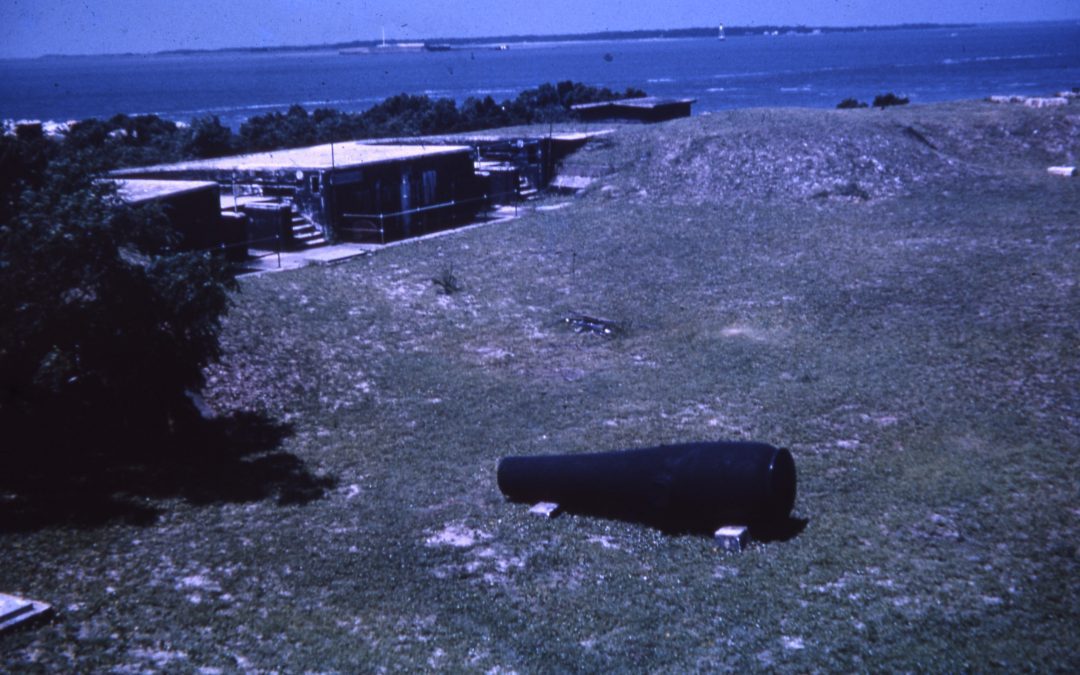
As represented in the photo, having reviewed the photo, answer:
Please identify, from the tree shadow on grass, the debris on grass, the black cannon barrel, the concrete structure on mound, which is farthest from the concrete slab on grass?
the concrete structure on mound

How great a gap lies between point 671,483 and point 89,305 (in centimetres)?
876

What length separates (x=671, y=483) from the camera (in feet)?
38.0

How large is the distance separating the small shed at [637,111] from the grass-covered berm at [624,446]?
27.0 meters

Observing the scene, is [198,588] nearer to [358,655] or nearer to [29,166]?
[358,655]

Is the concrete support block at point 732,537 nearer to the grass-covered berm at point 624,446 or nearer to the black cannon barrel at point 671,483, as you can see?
the black cannon barrel at point 671,483

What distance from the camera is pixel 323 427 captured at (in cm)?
1664

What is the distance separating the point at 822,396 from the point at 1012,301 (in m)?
8.65

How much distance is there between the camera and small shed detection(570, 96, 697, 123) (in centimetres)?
5772

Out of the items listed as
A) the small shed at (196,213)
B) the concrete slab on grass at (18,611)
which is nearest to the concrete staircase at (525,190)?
the small shed at (196,213)

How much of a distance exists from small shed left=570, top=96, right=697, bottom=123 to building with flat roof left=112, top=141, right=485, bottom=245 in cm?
2254

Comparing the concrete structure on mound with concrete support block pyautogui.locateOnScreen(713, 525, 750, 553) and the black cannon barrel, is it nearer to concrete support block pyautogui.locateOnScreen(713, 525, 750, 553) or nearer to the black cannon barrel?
the black cannon barrel

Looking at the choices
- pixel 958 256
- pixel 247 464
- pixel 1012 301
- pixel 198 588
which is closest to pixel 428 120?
pixel 958 256

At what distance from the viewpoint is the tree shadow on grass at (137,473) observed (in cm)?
1277

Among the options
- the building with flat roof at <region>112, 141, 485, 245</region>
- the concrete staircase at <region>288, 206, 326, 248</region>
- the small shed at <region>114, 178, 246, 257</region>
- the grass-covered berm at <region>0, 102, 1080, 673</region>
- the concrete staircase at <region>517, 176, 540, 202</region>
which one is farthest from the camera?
the concrete staircase at <region>517, 176, 540, 202</region>
